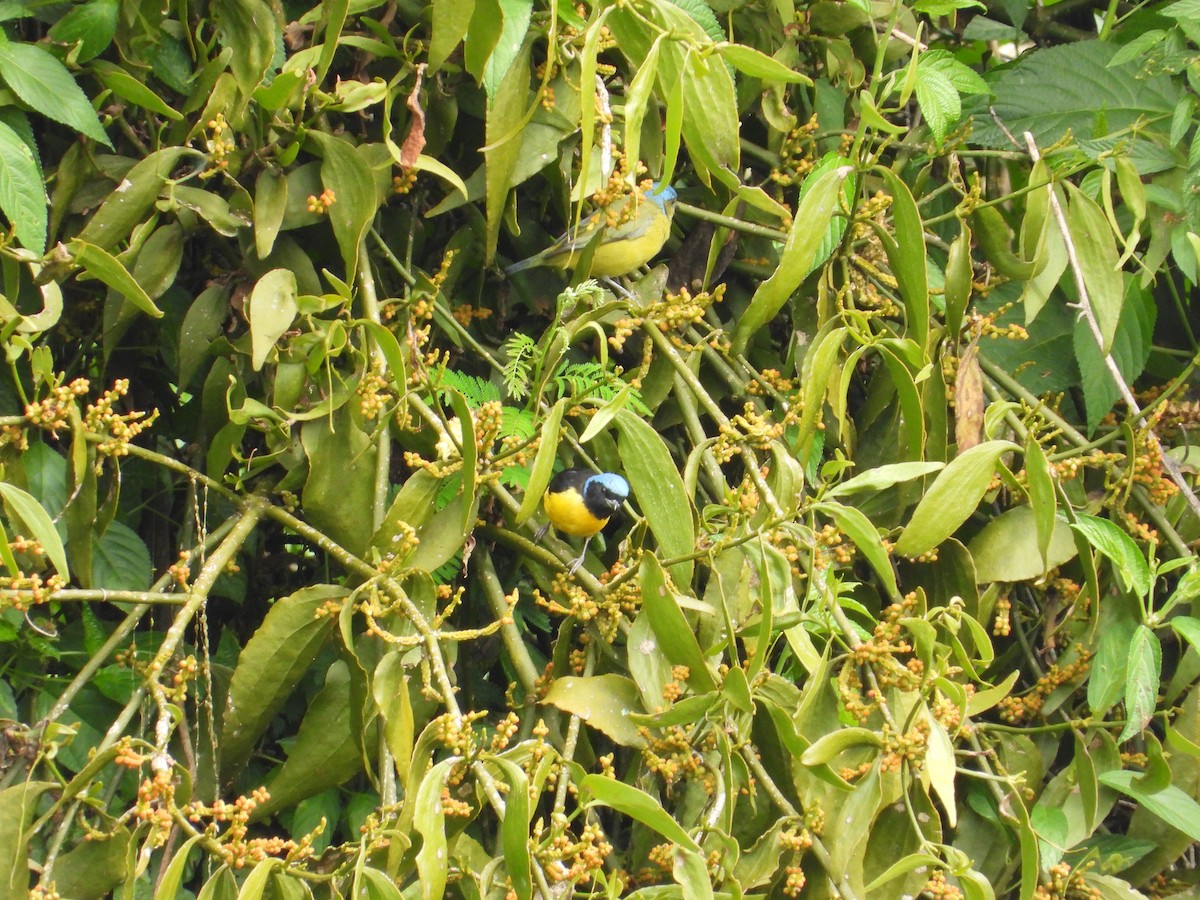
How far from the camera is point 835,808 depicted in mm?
1408

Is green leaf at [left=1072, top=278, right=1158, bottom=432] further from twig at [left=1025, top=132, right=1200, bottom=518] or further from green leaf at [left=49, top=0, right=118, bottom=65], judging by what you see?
green leaf at [left=49, top=0, right=118, bottom=65]

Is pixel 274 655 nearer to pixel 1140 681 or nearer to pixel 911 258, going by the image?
pixel 911 258

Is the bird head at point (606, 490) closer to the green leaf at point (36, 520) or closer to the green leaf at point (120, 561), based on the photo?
the green leaf at point (120, 561)

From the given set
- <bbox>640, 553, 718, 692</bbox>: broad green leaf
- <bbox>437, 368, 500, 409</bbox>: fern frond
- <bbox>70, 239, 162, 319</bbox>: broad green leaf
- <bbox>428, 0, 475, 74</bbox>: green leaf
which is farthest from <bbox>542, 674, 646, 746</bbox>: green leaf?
<bbox>428, 0, 475, 74</bbox>: green leaf

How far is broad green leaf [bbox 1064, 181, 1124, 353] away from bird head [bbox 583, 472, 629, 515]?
686 millimetres

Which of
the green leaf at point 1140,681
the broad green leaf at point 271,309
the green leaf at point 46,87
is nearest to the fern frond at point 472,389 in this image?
the broad green leaf at point 271,309

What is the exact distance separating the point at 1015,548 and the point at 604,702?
0.66 m

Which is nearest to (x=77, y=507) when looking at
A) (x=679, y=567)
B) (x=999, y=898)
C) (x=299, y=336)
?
(x=299, y=336)

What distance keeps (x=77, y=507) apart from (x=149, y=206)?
35cm

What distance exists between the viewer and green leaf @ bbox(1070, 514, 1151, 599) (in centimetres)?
160

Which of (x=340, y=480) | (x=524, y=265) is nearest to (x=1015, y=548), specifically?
(x=524, y=265)

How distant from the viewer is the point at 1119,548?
1.61 m

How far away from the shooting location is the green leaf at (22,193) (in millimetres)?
1322

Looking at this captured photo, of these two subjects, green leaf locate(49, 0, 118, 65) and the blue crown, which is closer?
green leaf locate(49, 0, 118, 65)
